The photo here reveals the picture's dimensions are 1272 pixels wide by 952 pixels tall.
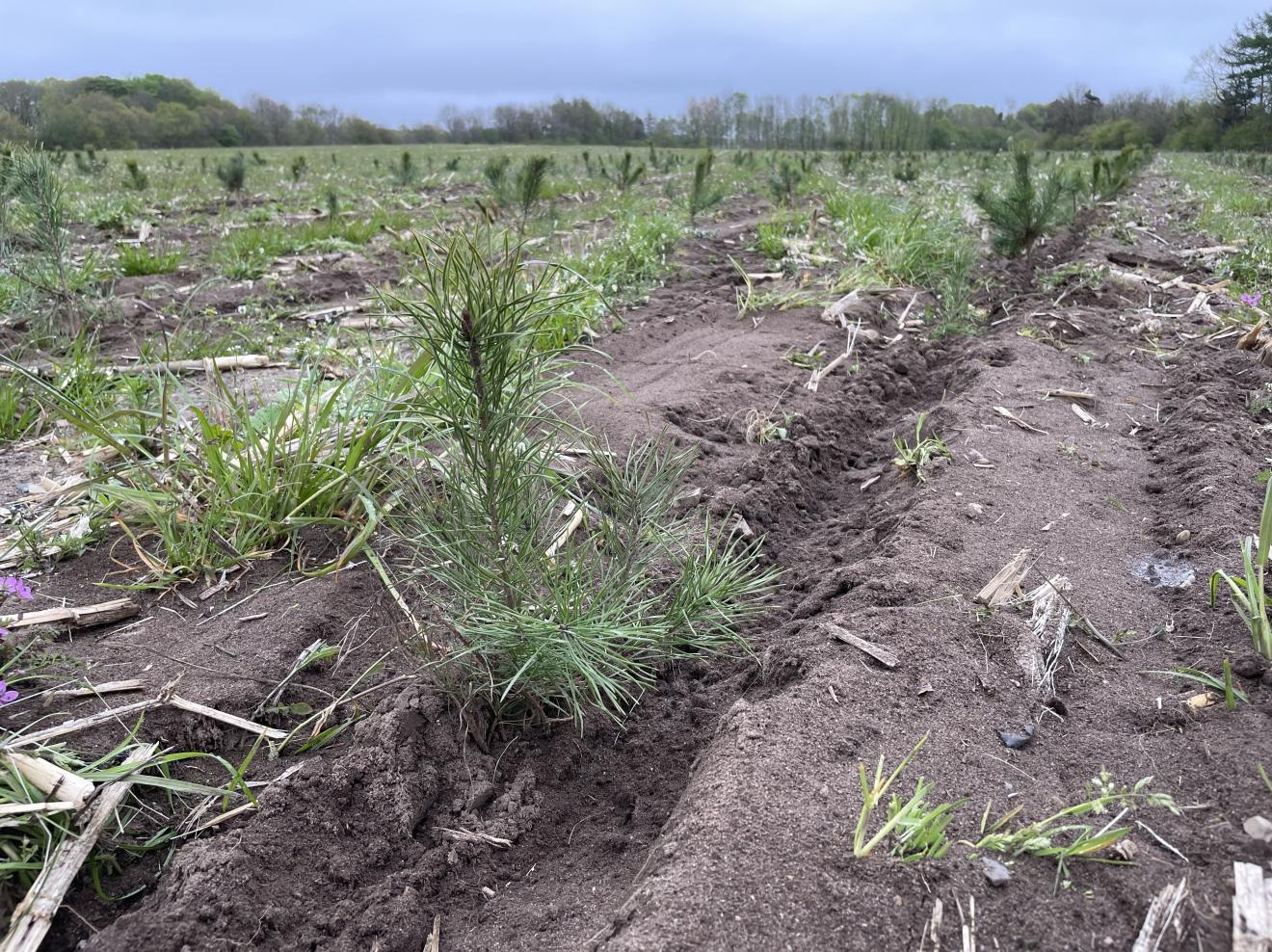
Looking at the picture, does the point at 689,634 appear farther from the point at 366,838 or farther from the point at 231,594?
the point at 231,594

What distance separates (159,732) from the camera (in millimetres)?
2232

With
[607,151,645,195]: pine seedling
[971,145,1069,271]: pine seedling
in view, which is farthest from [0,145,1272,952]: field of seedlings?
[607,151,645,195]: pine seedling

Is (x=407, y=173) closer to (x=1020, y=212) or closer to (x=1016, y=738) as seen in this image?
(x=1020, y=212)

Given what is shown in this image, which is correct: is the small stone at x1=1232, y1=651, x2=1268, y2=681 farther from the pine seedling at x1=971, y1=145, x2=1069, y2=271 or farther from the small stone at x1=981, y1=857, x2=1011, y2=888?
the pine seedling at x1=971, y1=145, x2=1069, y2=271

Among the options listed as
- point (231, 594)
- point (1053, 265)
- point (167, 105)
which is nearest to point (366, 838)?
point (231, 594)

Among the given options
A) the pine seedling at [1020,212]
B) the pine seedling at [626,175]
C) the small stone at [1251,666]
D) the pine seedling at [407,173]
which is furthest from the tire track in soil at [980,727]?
the pine seedling at [407,173]

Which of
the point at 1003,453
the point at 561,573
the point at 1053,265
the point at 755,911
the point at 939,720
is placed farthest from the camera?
the point at 1053,265

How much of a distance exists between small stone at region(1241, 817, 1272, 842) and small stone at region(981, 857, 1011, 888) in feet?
1.61

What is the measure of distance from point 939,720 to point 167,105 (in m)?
47.3

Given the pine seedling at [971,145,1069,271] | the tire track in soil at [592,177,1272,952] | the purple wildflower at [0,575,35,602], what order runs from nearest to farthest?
the tire track in soil at [592,177,1272,952] → the purple wildflower at [0,575,35,602] → the pine seedling at [971,145,1069,271]

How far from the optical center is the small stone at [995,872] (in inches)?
62.1

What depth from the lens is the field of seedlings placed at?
166cm

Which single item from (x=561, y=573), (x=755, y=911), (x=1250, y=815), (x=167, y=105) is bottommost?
(x=755, y=911)

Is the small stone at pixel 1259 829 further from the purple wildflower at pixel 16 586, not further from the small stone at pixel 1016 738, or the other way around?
the purple wildflower at pixel 16 586
